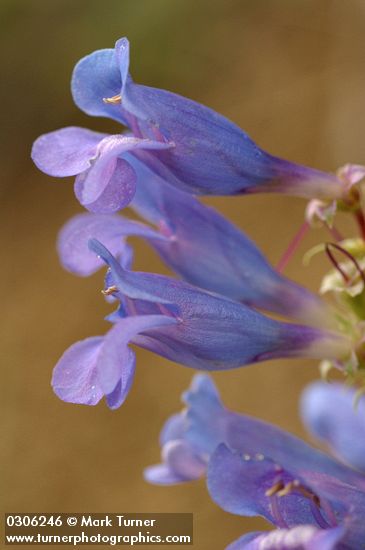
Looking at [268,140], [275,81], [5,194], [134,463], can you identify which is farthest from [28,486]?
[275,81]

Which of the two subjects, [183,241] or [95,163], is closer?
[95,163]

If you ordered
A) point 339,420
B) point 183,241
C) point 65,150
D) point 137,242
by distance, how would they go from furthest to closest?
1. point 137,242
2. point 339,420
3. point 183,241
4. point 65,150

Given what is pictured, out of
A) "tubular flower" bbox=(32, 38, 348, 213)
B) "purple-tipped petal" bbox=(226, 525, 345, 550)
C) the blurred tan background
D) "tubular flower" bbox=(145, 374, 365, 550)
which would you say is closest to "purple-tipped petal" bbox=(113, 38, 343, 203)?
"tubular flower" bbox=(32, 38, 348, 213)

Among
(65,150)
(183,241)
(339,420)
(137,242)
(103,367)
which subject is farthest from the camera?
(137,242)

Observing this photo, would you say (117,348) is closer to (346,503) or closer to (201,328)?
(201,328)

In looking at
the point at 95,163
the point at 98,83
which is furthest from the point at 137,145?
the point at 98,83

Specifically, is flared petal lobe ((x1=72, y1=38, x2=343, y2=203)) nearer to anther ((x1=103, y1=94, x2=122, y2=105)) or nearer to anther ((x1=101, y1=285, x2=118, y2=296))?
anther ((x1=103, y1=94, x2=122, y2=105))

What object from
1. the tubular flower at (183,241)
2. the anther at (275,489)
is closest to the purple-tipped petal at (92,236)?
the tubular flower at (183,241)

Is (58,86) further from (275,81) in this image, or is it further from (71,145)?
(71,145)
